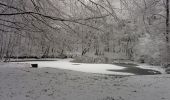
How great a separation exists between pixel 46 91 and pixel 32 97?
0.84 m

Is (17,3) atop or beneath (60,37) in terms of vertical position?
atop

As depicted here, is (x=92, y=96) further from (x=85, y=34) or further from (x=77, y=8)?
(x=77, y=8)

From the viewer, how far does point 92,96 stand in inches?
249

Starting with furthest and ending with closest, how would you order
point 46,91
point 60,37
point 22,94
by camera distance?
point 60,37
point 46,91
point 22,94

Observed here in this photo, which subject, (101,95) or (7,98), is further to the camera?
(101,95)

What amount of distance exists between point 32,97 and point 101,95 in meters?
2.19

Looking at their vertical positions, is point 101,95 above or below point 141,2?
below

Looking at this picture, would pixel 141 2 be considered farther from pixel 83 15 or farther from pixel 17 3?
pixel 17 3

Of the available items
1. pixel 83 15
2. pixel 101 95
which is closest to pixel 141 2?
pixel 83 15

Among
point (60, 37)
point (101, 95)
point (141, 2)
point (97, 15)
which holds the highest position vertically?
point (141, 2)

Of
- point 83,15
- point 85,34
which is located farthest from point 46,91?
point 83,15

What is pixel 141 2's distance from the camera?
228 inches

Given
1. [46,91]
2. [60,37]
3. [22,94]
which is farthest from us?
[60,37]

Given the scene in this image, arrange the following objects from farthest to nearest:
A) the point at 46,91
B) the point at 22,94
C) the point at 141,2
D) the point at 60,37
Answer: the point at 60,37, the point at 46,91, the point at 22,94, the point at 141,2
